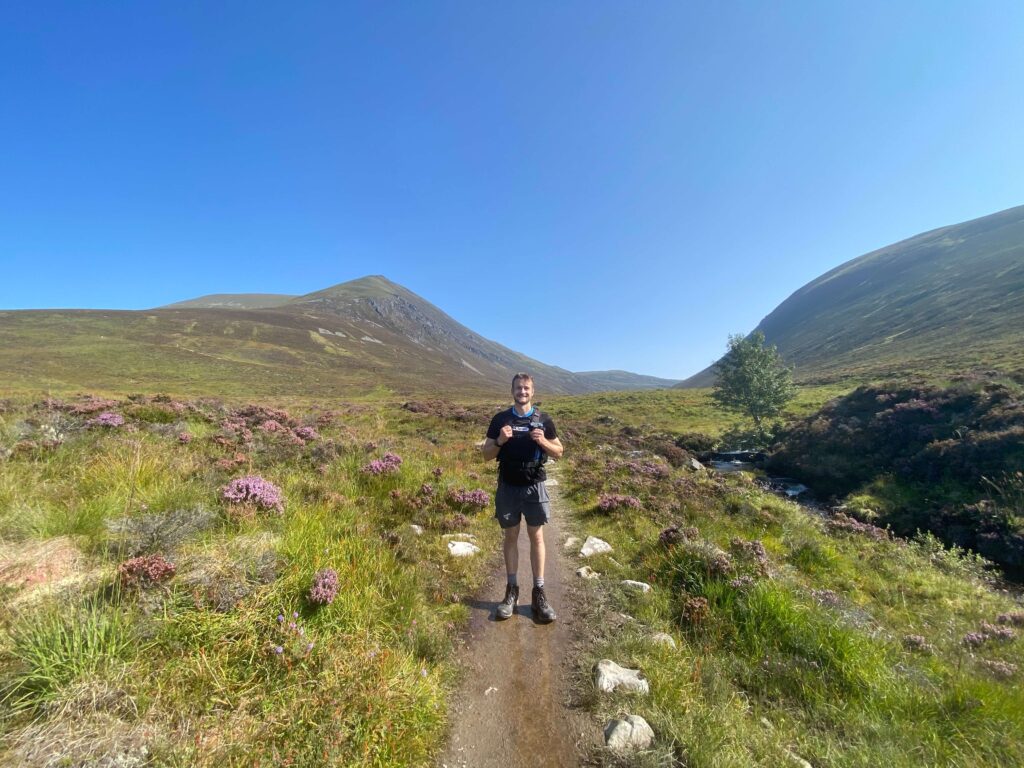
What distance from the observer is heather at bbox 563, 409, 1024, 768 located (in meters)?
3.29

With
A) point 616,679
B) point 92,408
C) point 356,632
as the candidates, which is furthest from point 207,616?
point 92,408

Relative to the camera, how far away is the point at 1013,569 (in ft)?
31.2

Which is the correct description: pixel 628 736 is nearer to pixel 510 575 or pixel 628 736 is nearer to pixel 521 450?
pixel 510 575

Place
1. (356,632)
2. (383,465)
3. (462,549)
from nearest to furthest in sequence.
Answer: (356,632), (462,549), (383,465)

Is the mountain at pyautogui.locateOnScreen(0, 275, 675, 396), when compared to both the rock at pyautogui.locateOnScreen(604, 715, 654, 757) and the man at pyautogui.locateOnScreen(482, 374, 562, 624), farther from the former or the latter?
the rock at pyautogui.locateOnScreen(604, 715, 654, 757)

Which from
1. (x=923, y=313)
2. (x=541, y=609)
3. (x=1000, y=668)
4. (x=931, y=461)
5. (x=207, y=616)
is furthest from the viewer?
(x=923, y=313)

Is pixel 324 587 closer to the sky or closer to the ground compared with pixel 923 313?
closer to the ground

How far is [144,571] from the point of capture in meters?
3.36

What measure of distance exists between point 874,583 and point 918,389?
63.5 feet

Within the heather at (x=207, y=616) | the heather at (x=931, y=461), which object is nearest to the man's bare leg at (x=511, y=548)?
the heather at (x=207, y=616)

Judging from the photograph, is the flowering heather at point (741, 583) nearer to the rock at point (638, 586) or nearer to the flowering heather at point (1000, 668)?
the rock at point (638, 586)

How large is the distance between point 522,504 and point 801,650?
3.54 meters

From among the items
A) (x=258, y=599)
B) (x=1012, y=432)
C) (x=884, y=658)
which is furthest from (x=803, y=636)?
(x=1012, y=432)

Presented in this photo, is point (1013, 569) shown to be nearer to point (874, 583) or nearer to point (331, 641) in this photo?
point (874, 583)
